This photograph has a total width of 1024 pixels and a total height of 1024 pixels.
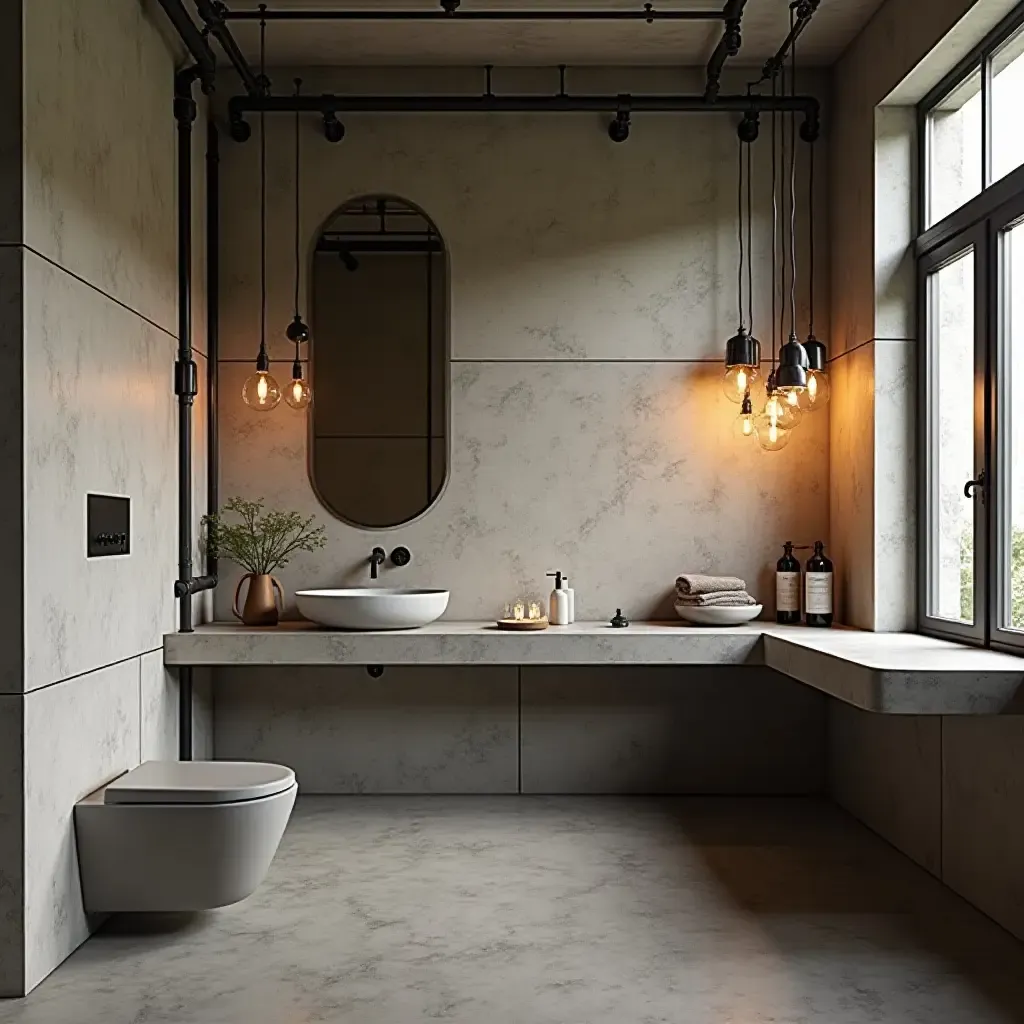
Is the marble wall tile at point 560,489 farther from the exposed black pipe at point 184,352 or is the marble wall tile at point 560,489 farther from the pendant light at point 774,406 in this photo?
the exposed black pipe at point 184,352

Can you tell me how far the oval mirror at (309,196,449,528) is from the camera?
5.02 meters

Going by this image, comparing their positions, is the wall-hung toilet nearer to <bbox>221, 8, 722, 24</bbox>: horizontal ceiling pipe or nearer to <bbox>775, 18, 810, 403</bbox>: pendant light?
<bbox>775, 18, 810, 403</bbox>: pendant light

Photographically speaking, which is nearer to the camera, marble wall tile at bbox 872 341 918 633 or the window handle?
the window handle

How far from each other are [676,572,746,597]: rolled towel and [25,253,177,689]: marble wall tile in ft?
6.29

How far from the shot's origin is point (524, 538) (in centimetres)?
500

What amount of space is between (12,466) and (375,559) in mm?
2130

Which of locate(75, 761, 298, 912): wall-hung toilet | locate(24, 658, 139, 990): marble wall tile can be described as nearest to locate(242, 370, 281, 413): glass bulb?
locate(24, 658, 139, 990): marble wall tile

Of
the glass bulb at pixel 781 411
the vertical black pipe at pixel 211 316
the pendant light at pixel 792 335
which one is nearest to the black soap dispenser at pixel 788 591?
the glass bulb at pixel 781 411

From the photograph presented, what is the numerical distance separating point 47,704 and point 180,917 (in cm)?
83

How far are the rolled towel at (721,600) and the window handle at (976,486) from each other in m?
1.06

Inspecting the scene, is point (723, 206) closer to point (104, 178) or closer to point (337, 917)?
point (104, 178)

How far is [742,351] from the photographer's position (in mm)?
4723

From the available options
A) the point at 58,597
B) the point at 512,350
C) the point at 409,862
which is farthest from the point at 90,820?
the point at 512,350

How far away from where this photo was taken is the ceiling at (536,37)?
438 cm
